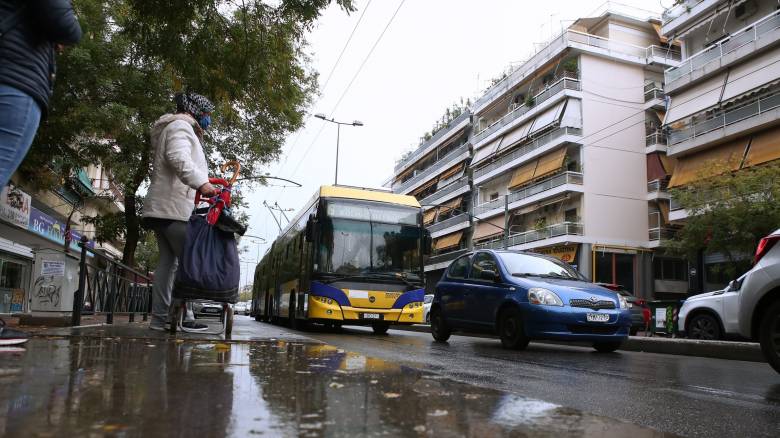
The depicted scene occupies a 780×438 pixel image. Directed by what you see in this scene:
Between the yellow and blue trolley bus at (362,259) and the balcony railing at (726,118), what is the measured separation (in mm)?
21236

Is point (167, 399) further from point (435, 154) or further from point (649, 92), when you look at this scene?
point (435, 154)

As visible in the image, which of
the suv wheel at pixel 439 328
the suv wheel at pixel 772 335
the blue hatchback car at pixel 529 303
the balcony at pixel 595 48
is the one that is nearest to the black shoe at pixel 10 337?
the suv wheel at pixel 772 335

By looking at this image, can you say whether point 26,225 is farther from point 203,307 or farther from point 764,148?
point 764,148

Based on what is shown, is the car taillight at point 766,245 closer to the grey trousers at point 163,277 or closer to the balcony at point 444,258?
the grey trousers at point 163,277

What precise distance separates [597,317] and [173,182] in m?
5.82

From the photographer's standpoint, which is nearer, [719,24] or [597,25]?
[719,24]

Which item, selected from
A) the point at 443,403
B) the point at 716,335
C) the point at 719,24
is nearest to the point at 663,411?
the point at 443,403

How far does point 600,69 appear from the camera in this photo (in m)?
39.2

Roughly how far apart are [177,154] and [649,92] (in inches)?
1542

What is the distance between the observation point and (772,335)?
5.30 metres

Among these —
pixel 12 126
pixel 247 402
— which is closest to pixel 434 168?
pixel 12 126

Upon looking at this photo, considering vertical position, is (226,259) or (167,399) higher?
(226,259)

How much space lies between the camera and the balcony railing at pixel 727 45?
26320 mm

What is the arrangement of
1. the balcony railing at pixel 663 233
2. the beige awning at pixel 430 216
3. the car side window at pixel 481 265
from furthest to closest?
the beige awning at pixel 430 216
the balcony railing at pixel 663 233
the car side window at pixel 481 265
